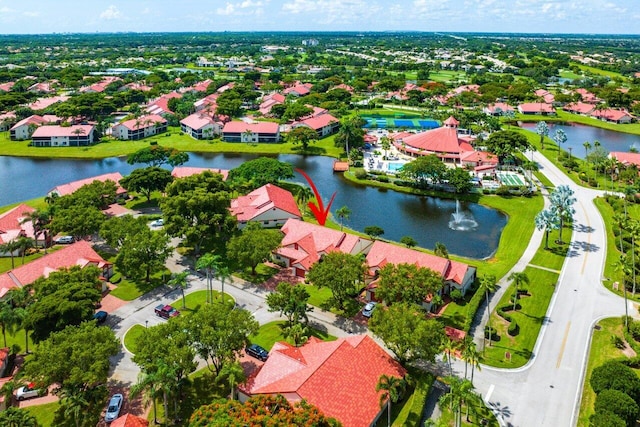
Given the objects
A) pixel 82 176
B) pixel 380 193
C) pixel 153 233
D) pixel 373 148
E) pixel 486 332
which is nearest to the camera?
pixel 486 332

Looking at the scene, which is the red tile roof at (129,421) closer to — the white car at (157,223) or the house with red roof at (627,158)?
the white car at (157,223)

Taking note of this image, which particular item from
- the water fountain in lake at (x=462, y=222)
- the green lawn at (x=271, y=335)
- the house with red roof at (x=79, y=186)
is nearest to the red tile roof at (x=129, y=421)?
the green lawn at (x=271, y=335)

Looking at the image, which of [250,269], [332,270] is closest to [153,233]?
[250,269]

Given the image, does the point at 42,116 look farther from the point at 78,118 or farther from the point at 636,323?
the point at 636,323

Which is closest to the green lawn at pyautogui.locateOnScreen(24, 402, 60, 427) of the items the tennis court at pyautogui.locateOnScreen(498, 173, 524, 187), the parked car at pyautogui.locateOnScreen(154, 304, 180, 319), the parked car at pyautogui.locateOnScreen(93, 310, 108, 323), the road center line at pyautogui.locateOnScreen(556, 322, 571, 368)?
the parked car at pyautogui.locateOnScreen(93, 310, 108, 323)

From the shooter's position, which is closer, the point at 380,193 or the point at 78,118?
the point at 380,193

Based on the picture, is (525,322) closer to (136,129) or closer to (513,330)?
(513,330)

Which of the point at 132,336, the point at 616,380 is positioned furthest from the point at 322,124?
the point at 616,380
